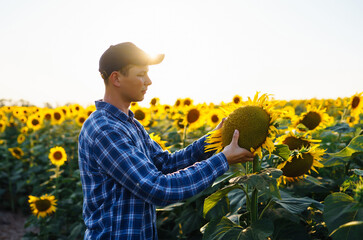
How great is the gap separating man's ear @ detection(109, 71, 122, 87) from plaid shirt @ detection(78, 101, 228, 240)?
0.18 m

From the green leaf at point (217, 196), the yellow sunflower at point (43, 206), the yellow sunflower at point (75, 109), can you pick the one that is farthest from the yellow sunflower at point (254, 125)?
the yellow sunflower at point (75, 109)

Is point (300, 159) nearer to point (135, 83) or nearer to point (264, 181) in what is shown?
point (264, 181)

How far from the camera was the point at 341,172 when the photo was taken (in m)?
3.43

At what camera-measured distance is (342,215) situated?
4.99 feet

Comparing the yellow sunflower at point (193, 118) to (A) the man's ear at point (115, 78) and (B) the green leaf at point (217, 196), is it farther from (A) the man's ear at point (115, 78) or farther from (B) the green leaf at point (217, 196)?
(B) the green leaf at point (217, 196)

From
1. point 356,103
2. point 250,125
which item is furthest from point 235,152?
point 356,103

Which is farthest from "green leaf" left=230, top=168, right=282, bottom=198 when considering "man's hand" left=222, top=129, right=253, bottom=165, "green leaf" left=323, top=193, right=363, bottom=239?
"green leaf" left=323, top=193, right=363, bottom=239

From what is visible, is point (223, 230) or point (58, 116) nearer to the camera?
point (223, 230)

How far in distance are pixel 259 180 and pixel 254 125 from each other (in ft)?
1.02

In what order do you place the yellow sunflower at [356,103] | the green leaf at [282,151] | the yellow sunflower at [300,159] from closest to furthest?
the green leaf at [282,151] < the yellow sunflower at [300,159] < the yellow sunflower at [356,103]

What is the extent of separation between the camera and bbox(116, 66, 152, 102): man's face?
238 centimetres

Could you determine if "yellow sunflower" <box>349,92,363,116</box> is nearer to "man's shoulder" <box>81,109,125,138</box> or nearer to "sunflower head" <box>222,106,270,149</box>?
"sunflower head" <box>222,106,270,149</box>

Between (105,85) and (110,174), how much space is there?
2.68ft

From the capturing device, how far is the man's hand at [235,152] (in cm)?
181
